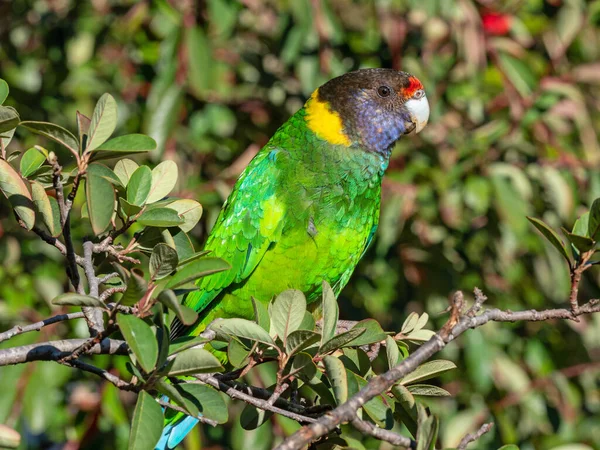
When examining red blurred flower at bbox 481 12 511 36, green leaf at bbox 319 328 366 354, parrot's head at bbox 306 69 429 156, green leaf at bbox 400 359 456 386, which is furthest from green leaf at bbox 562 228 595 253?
red blurred flower at bbox 481 12 511 36

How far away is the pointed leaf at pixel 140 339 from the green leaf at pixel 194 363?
62mm

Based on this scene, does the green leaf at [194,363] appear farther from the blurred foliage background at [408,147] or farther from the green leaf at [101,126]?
the blurred foliage background at [408,147]

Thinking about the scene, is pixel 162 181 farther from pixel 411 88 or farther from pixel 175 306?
pixel 411 88

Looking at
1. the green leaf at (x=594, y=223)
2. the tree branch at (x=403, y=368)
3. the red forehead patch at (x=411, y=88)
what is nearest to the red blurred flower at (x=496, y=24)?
the red forehead patch at (x=411, y=88)

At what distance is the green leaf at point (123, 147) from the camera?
1.53 m

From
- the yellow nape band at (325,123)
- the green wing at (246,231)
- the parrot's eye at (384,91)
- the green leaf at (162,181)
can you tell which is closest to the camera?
the green leaf at (162,181)

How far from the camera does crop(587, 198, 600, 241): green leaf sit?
5.37 ft

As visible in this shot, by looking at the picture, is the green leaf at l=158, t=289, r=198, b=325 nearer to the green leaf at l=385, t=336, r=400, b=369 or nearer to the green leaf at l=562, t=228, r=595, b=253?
the green leaf at l=385, t=336, r=400, b=369

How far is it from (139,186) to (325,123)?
131cm

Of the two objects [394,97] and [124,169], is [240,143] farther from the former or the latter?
[124,169]

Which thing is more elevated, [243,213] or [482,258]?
[243,213]

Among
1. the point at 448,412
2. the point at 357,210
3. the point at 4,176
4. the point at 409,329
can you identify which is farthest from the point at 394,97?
the point at 4,176

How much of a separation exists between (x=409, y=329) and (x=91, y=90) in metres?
2.18

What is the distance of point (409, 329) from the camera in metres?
1.84
